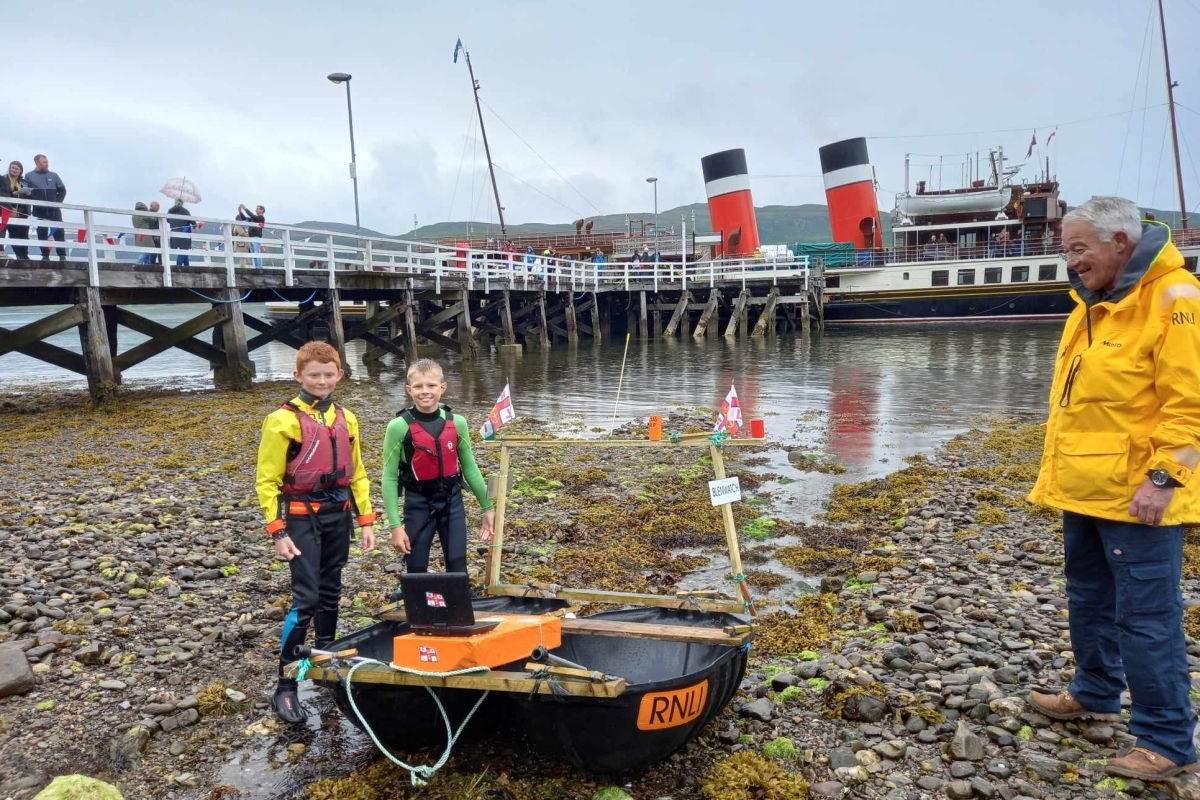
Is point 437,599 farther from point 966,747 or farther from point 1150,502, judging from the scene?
point 1150,502

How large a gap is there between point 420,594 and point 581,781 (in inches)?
49.6

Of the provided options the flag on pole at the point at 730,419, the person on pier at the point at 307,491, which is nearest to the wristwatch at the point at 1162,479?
the flag on pole at the point at 730,419

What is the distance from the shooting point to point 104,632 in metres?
5.18

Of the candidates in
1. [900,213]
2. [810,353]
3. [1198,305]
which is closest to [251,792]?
[1198,305]

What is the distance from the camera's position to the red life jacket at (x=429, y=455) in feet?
15.8

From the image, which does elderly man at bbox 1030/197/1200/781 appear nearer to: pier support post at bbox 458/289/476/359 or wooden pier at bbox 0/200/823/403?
wooden pier at bbox 0/200/823/403

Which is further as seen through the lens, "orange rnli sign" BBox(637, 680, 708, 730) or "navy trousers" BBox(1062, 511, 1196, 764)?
"orange rnli sign" BBox(637, 680, 708, 730)

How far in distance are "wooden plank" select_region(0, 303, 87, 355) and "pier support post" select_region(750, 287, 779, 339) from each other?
30.3 meters

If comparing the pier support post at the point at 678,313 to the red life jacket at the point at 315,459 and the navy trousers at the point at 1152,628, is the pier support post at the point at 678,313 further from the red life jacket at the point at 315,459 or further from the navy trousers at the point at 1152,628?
the navy trousers at the point at 1152,628

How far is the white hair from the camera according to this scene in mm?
3369

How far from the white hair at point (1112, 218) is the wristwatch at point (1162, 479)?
1.02 m

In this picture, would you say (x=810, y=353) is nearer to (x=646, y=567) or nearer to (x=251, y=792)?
(x=646, y=567)

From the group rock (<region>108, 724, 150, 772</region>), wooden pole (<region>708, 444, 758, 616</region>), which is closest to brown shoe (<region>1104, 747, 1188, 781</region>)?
wooden pole (<region>708, 444, 758, 616</region>)

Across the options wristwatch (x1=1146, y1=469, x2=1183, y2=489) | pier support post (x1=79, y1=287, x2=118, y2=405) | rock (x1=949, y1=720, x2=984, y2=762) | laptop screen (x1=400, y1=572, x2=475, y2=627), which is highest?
pier support post (x1=79, y1=287, x2=118, y2=405)
